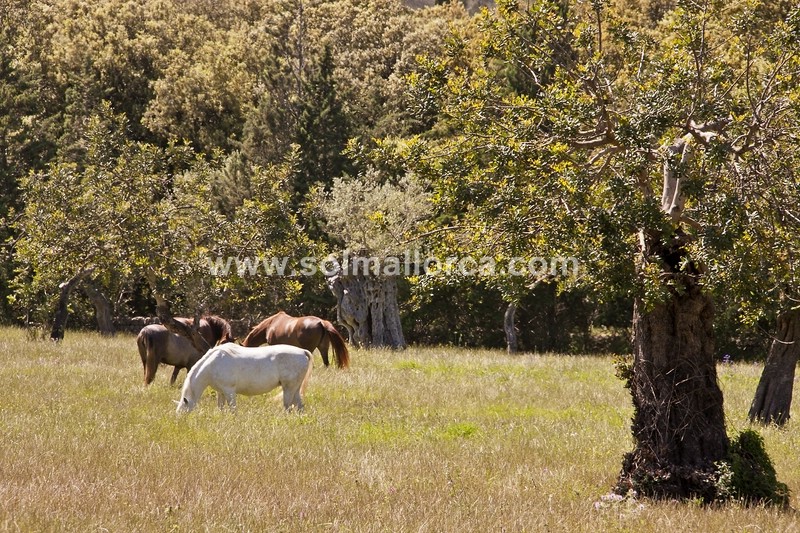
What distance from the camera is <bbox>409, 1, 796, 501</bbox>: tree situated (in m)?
9.13

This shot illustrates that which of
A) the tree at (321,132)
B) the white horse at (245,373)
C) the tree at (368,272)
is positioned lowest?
the white horse at (245,373)

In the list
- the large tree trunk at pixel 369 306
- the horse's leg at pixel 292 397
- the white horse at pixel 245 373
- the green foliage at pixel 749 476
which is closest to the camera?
the green foliage at pixel 749 476

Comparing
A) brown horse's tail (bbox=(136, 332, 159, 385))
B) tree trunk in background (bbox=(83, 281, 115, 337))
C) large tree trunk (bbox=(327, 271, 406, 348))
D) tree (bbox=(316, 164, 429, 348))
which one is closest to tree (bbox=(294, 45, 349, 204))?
tree (bbox=(316, 164, 429, 348))

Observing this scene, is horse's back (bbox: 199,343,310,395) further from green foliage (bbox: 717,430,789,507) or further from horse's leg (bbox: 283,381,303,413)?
green foliage (bbox: 717,430,789,507)

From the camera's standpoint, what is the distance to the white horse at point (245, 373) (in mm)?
15547

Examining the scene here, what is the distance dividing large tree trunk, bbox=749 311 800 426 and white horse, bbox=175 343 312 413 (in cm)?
803

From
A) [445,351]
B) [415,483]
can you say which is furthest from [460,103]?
[445,351]

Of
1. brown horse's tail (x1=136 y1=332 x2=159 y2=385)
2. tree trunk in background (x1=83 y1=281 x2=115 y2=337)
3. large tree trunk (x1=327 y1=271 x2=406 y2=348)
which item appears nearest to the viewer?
brown horse's tail (x1=136 y1=332 x2=159 y2=385)

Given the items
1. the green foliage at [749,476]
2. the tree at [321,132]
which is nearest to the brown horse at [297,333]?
the green foliage at [749,476]

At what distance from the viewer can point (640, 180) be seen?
34.6 ft

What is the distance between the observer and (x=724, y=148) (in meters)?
8.66

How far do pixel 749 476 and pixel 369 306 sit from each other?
79.0ft

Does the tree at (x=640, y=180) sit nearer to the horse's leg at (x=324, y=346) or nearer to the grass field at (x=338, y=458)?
the grass field at (x=338, y=458)

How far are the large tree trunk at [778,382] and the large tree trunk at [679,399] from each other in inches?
232
